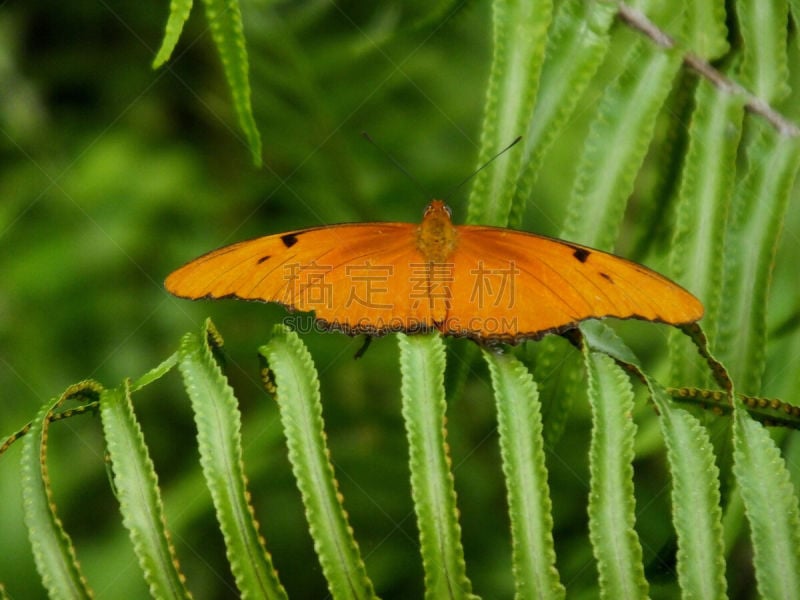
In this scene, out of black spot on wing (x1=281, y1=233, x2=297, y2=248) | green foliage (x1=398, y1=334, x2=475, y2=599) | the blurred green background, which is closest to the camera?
green foliage (x1=398, y1=334, x2=475, y2=599)

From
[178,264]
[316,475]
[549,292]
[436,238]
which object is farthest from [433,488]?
[178,264]

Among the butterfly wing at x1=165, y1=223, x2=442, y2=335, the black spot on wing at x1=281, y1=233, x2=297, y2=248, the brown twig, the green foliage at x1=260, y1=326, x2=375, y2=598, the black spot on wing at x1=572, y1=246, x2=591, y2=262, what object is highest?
the brown twig

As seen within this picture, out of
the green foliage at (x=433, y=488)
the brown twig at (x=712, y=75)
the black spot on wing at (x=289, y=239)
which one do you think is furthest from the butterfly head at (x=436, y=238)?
the brown twig at (x=712, y=75)

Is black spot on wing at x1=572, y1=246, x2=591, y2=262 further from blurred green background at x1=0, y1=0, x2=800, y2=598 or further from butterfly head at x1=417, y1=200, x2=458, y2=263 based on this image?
blurred green background at x1=0, y1=0, x2=800, y2=598

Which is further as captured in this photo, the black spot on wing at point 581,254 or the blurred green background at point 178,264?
the blurred green background at point 178,264

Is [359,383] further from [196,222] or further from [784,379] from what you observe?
[784,379]

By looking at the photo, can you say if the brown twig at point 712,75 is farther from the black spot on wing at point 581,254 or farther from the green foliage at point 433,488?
the green foliage at point 433,488

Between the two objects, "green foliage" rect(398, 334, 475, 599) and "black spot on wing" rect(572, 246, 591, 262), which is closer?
"green foliage" rect(398, 334, 475, 599)

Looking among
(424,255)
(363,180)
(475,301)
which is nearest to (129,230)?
(363,180)

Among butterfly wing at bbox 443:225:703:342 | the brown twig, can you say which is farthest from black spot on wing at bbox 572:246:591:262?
the brown twig
